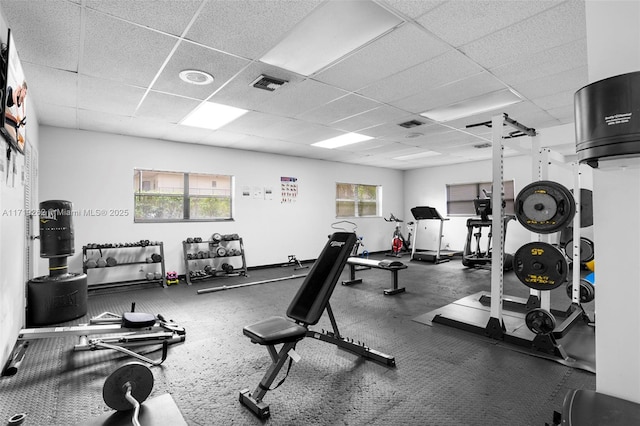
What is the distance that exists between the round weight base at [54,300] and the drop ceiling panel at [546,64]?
4.97m

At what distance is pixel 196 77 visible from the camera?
3.08 meters

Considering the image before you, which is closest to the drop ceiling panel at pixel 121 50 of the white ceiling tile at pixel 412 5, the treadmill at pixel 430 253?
the white ceiling tile at pixel 412 5

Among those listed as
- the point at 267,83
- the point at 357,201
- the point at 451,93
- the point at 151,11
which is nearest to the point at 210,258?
the point at 267,83

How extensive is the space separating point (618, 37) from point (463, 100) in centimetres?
278

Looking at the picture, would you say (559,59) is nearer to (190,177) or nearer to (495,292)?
(495,292)

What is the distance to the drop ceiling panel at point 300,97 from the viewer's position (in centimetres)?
336

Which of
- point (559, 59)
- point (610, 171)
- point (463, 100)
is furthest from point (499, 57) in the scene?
point (610, 171)

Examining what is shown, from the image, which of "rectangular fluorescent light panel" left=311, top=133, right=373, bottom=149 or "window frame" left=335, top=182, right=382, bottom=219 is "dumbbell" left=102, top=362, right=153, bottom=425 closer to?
"rectangular fluorescent light panel" left=311, top=133, right=373, bottom=149

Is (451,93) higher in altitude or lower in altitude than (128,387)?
higher

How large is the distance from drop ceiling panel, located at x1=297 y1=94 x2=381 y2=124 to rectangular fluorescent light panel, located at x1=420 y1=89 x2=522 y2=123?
0.91m

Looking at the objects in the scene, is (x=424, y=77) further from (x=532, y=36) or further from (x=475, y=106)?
(x=475, y=106)

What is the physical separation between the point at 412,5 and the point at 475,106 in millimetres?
2420

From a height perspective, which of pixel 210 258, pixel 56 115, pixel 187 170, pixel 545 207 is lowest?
pixel 210 258

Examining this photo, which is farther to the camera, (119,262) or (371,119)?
(119,262)
